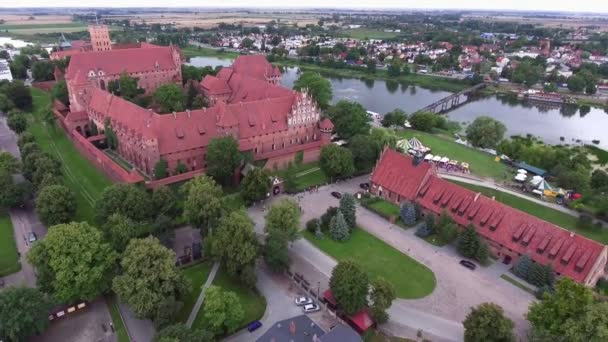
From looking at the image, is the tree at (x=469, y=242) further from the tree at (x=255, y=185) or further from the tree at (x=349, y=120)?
the tree at (x=349, y=120)

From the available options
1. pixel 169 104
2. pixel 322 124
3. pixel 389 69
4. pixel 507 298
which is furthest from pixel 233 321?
pixel 389 69

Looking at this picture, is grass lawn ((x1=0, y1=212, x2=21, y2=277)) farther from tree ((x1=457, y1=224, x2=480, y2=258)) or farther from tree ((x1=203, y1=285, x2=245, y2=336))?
tree ((x1=457, y1=224, x2=480, y2=258))

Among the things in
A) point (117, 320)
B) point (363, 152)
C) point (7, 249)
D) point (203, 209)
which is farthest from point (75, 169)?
point (363, 152)

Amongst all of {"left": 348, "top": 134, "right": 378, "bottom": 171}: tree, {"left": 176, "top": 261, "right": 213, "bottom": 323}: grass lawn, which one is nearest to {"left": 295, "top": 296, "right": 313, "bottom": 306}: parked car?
{"left": 176, "top": 261, "right": 213, "bottom": 323}: grass lawn

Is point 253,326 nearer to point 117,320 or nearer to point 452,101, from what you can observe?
point 117,320

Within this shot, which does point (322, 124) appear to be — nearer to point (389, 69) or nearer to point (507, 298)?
point (507, 298)
